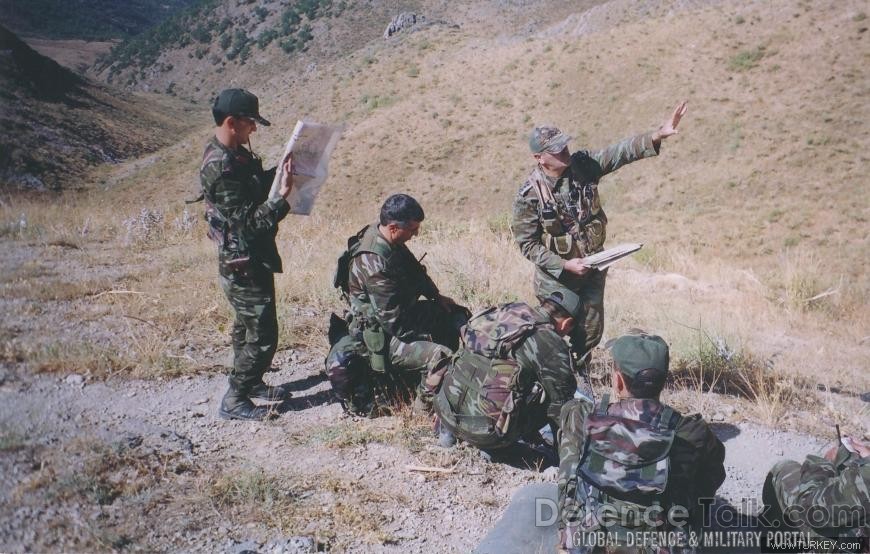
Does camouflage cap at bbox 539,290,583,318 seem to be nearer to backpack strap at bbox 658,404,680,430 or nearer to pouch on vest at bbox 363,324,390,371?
pouch on vest at bbox 363,324,390,371

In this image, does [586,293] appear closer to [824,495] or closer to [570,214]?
[570,214]

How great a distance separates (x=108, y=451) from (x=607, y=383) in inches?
120

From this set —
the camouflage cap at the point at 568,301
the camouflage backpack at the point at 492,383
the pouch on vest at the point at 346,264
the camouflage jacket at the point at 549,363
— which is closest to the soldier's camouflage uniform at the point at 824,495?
the camouflage jacket at the point at 549,363

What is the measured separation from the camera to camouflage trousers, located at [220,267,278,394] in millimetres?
3555

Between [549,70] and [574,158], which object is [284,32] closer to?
[549,70]

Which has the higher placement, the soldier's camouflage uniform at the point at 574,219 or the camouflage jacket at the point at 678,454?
the soldier's camouflage uniform at the point at 574,219

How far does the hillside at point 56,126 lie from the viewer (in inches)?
885

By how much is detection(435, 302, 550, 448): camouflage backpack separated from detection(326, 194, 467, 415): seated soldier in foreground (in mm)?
252

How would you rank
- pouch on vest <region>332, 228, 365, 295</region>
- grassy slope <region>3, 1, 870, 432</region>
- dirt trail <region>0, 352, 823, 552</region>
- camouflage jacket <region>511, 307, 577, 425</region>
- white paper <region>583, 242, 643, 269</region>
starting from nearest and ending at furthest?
dirt trail <region>0, 352, 823, 552</region>
camouflage jacket <region>511, 307, 577, 425</region>
white paper <region>583, 242, 643, 269</region>
pouch on vest <region>332, 228, 365, 295</region>
grassy slope <region>3, 1, 870, 432</region>

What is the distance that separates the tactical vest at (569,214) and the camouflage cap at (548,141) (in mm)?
196

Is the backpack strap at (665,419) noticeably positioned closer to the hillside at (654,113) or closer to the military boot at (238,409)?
the military boot at (238,409)

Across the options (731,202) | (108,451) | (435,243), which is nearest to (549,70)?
(731,202)

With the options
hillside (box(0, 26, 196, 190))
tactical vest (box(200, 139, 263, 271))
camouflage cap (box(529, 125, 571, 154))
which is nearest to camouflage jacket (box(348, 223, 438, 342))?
tactical vest (box(200, 139, 263, 271))

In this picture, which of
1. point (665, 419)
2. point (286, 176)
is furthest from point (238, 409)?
point (665, 419)
